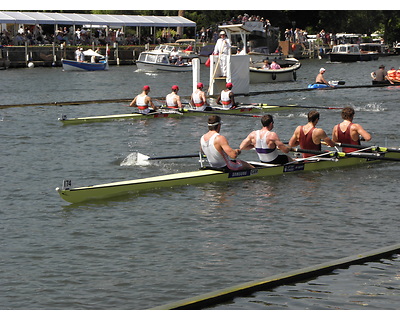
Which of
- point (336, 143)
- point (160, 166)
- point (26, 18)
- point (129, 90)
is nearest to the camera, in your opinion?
point (336, 143)

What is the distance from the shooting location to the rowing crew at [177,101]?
3073 centimetres

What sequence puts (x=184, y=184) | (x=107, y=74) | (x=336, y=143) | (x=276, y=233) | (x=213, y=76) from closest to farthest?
(x=276, y=233) → (x=184, y=184) → (x=336, y=143) → (x=213, y=76) → (x=107, y=74)

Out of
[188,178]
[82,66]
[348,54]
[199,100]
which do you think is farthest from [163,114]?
[348,54]

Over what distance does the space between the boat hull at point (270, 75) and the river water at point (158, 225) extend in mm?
24888

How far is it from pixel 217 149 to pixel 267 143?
4.94 feet

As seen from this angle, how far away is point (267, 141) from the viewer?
1867 cm

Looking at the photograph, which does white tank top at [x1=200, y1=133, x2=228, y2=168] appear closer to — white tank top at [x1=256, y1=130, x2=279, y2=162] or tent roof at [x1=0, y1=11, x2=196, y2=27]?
white tank top at [x1=256, y1=130, x2=279, y2=162]

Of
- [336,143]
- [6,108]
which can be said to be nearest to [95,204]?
[336,143]

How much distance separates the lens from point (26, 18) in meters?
68.6

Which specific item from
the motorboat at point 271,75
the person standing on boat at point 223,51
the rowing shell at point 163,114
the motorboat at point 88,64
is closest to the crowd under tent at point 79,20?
the motorboat at point 88,64

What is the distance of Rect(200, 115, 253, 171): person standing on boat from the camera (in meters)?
17.6

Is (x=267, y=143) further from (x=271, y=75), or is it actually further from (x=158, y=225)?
(x=271, y=75)

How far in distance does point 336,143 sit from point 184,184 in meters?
4.24

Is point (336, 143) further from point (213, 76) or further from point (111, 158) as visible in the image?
point (213, 76)
